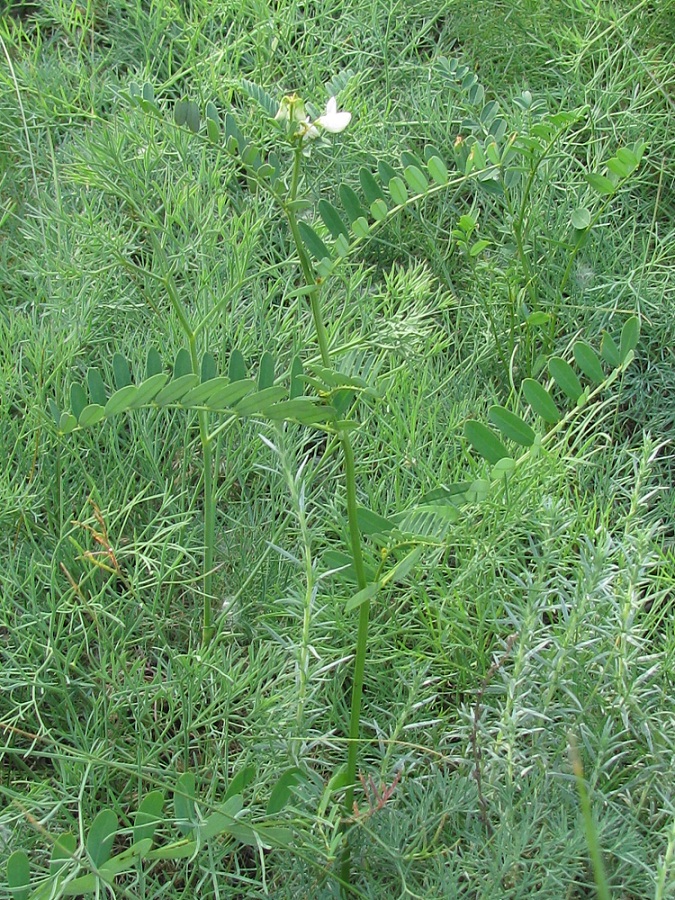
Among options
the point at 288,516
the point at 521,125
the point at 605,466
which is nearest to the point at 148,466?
the point at 288,516

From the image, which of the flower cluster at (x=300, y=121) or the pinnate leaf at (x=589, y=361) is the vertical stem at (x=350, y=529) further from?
the pinnate leaf at (x=589, y=361)

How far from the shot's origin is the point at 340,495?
1397 millimetres

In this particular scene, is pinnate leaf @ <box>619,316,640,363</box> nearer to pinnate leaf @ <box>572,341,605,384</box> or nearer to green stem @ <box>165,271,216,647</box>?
pinnate leaf @ <box>572,341,605,384</box>

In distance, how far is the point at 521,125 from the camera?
1709 millimetres

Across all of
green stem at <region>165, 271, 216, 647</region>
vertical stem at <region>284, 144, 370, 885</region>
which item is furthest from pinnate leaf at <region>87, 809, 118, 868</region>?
green stem at <region>165, 271, 216, 647</region>

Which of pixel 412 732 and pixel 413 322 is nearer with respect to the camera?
pixel 412 732

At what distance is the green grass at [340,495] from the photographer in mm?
1038

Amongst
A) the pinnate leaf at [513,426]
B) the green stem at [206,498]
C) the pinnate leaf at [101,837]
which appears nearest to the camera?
the pinnate leaf at [101,837]

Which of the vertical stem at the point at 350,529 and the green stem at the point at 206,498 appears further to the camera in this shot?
the green stem at the point at 206,498

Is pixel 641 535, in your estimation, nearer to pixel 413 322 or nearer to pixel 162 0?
pixel 413 322

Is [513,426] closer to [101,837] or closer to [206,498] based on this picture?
[206,498]

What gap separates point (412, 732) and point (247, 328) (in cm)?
72

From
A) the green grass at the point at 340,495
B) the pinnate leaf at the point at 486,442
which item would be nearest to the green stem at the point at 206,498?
the green grass at the point at 340,495

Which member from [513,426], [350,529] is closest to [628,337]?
[513,426]
